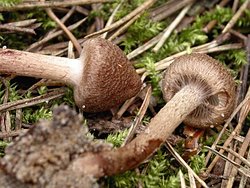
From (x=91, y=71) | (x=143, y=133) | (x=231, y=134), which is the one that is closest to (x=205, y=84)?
(x=231, y=134)

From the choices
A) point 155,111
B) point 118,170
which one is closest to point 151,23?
point 155,111

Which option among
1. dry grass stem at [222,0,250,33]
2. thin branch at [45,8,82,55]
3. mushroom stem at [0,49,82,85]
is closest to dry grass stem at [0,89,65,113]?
mushroom stem at [0,49,82,85]

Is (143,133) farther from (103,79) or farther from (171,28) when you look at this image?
(171,28)

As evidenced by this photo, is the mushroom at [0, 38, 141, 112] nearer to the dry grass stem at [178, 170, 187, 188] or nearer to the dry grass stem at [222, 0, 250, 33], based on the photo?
the dry grass stem at [178, 170, 187, 188]

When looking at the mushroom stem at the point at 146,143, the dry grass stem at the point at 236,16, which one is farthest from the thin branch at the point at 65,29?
the dry grass stem at the point at 236,16

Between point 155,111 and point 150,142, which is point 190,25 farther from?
point 150,142

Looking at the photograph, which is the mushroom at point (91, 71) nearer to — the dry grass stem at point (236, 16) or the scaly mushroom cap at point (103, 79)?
the scaly mushroom cap at point (103, 79)
